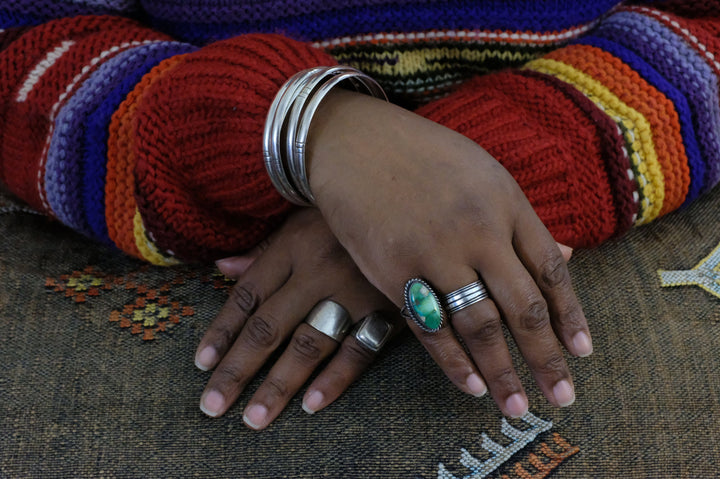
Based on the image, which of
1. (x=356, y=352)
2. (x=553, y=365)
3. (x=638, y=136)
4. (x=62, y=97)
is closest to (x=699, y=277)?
(x=638, y=136)

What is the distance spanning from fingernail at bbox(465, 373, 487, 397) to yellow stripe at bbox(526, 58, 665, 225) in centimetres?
30

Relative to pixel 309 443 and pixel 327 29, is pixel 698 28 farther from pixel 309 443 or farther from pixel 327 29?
pixel 309 443

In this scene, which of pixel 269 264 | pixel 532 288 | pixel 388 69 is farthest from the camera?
pixel 388 69

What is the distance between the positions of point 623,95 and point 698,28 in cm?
14

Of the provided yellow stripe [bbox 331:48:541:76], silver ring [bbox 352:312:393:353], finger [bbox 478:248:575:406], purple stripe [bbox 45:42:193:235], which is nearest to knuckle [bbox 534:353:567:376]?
finger [bbox 478:248:575:406]

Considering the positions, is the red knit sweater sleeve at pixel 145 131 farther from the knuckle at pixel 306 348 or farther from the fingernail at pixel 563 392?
the fingernail at pixel 563 392

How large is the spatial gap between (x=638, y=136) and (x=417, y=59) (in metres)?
0.26

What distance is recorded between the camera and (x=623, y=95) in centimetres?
69

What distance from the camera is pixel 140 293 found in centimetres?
69

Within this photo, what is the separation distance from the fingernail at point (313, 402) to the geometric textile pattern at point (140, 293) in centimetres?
16

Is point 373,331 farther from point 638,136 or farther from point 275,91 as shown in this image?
point 638,136

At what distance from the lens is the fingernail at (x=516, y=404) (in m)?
0.53

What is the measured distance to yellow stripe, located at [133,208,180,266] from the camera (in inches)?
26.1

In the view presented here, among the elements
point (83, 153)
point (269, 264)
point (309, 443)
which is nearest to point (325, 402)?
point (309, 443)
